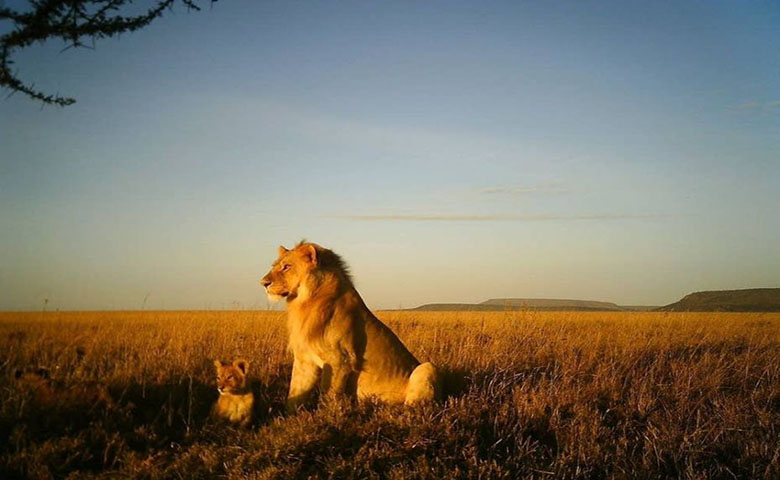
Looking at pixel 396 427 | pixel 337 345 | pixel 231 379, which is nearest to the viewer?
pixel 396 427

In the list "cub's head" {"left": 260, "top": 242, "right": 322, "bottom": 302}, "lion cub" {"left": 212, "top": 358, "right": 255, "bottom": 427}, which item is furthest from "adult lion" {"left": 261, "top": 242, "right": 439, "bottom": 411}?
"lion cub" {"left": 212, "top": 358, "right": 255, "bottom": 427}

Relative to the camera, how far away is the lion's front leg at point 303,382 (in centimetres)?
657

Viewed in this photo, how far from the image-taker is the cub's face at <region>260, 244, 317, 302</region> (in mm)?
6957

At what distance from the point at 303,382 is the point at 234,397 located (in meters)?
0.76

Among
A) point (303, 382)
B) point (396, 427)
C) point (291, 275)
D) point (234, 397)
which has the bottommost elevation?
point (396, 427)

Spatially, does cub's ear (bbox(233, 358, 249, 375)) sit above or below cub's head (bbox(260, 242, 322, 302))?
below

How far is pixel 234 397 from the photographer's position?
642 cm

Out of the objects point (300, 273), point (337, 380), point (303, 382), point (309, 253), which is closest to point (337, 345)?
point (337, 380)

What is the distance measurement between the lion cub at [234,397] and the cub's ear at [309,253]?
143 centimetres

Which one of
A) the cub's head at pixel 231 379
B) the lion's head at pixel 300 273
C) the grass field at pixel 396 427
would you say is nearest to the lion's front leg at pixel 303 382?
the grass field at pixel 396 427

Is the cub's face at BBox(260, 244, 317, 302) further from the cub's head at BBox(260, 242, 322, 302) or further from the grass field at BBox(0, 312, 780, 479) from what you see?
the grass field at BBox(0, 312, 780, 479)

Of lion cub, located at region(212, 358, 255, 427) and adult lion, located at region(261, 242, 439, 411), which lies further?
adult lion, located at region(261, 242, 439, 411)

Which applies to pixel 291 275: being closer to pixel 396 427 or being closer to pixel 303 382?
pixel 303 382

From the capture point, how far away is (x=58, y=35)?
5977mm
